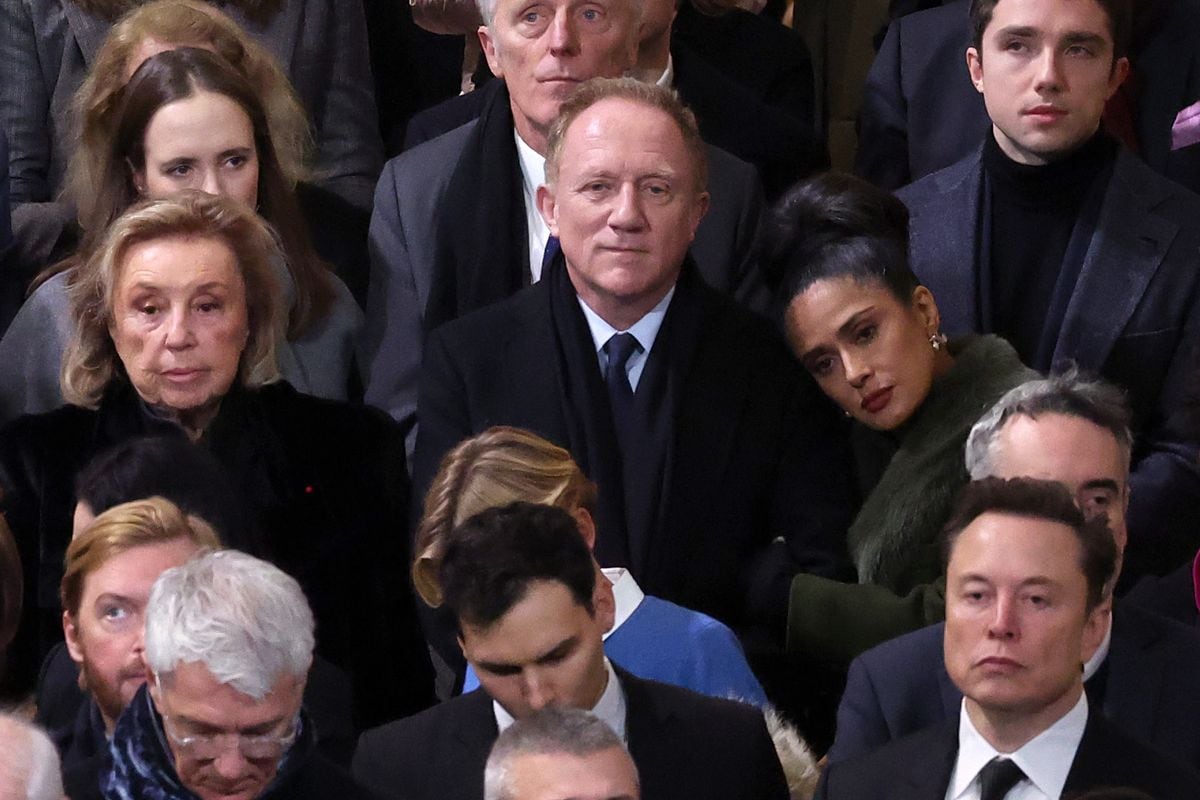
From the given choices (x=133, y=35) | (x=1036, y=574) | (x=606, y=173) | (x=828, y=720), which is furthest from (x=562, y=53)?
(x=1036, y=574)

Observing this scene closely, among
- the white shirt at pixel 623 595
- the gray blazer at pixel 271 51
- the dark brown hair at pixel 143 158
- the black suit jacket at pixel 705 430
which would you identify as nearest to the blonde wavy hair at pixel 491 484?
the white shirt at pixel 623 595

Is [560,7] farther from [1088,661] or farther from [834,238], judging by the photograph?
[1088,661]

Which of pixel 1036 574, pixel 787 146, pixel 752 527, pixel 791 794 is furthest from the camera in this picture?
pixel 787 146

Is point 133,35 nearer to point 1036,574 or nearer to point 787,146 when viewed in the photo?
point 787,146

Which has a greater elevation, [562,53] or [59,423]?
[562,53]

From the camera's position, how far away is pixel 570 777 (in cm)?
384

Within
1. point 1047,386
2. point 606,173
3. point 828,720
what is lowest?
point 828,720

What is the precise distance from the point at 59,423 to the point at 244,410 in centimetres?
35

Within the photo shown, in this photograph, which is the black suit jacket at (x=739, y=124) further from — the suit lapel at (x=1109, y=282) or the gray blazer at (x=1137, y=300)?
the suit lapel at (x=1109, y=282)

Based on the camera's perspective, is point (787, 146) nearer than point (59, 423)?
No

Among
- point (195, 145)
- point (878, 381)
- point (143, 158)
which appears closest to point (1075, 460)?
point (878, 381)

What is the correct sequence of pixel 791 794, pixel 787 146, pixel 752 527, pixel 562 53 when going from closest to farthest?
1. pixel 791 794
2. pixel 752 527
3. pixel 562 53
4. pixel 787 146

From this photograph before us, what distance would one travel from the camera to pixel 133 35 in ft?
18.9

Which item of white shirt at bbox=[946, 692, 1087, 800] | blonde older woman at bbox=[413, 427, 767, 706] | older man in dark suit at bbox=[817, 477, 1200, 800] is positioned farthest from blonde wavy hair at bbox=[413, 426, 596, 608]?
white shirt at bbox=[946, 692, 1087, 800]
